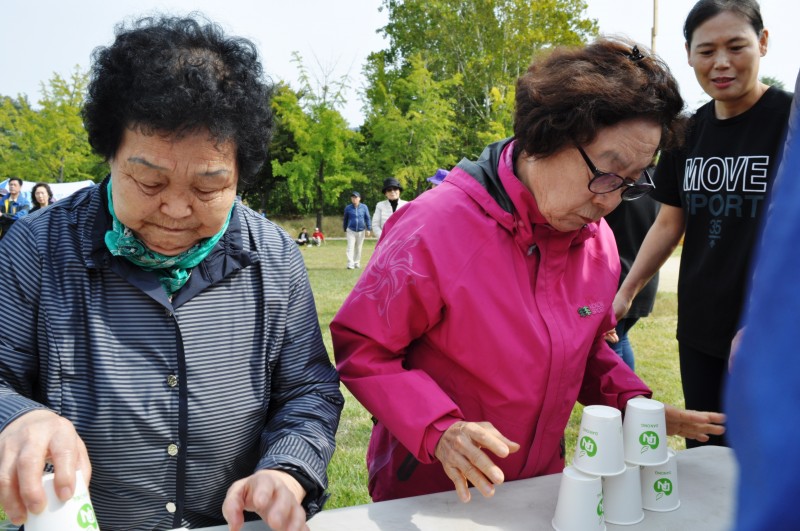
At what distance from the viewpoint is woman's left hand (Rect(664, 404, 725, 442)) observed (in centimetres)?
172

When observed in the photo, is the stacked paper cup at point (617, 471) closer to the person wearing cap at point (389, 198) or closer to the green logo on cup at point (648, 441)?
the green logo on cup at point (648, 441)

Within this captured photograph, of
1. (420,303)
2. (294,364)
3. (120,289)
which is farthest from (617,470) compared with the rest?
(120,289)

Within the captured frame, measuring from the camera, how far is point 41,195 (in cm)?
1002

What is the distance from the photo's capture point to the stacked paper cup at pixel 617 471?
135 cm

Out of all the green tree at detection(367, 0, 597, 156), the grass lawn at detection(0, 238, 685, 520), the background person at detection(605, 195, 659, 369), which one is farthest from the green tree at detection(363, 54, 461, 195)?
the background person at detection(605, 195, 659, 369)

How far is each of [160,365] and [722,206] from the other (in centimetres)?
201

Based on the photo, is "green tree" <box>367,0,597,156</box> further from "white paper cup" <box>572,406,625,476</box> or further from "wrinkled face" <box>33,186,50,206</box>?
"white paper cup" <box>572,406,625,476</box>

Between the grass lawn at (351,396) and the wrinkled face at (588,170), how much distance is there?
6.73 feet

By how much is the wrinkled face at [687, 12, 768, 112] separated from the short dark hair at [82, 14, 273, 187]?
1753 mm

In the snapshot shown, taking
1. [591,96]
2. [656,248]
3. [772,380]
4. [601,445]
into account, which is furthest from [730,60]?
[772,380]

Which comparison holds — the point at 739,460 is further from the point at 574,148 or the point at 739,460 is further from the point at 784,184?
the point at 574,148

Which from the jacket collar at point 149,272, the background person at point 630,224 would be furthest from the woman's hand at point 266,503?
the background person at point 630,224

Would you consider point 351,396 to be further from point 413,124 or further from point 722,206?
point 413,124

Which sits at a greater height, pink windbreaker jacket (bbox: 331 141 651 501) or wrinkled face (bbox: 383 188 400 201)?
pink windbreaker jacket (bbox: 331 141 651 501)
